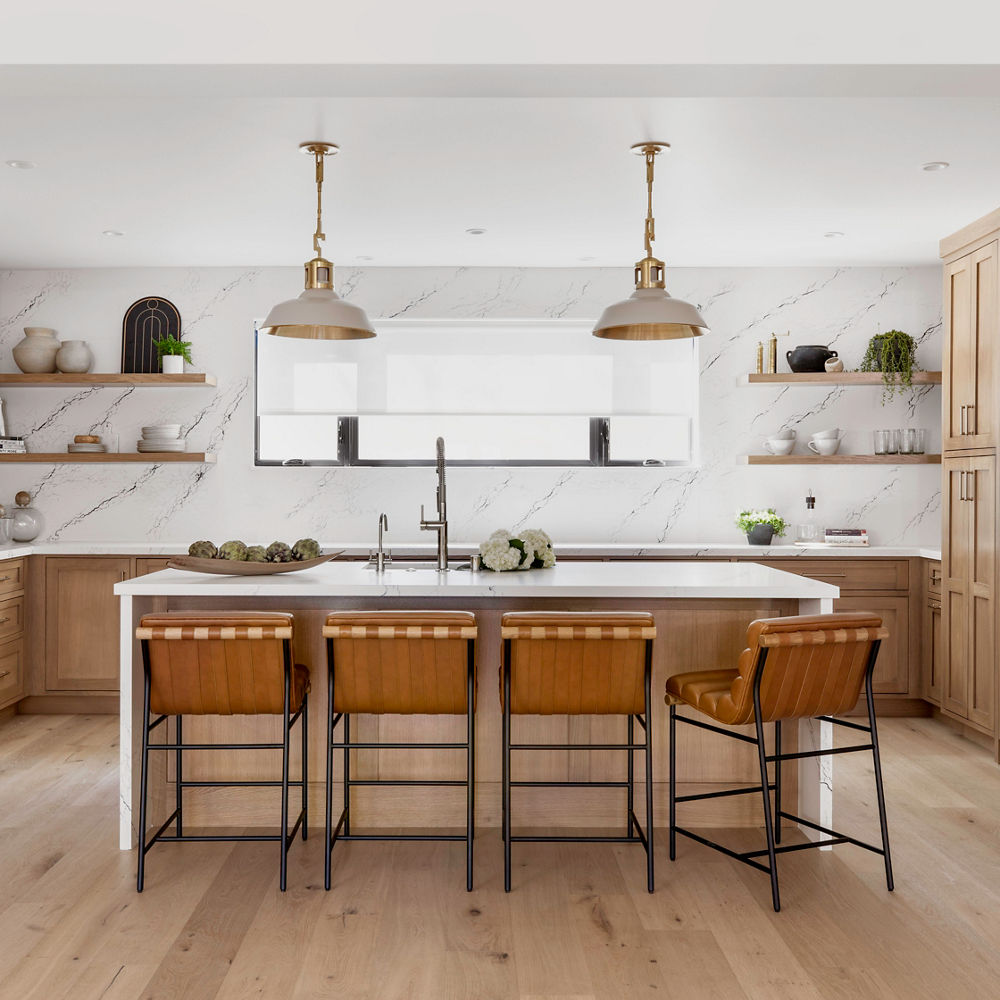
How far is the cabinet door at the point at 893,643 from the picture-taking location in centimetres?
527

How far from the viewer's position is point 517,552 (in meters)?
3.62

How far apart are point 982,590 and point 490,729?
2.57 metres

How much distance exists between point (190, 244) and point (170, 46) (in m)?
2.91

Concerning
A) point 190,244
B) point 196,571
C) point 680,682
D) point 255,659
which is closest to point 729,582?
point 680,682

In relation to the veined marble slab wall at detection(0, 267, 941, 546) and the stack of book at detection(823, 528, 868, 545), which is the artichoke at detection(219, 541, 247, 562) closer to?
the veined marble slab wall at detection(0, 267, 941, 546)

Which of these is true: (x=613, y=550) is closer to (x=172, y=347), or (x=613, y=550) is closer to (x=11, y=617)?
(x=172, y=347)

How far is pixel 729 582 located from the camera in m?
3.34

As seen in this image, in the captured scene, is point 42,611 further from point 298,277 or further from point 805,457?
point 805,457

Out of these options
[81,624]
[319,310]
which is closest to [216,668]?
[319,310]

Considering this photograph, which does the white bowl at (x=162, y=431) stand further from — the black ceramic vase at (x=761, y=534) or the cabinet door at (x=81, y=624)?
the black ceramic vase at (x=761, y=534)

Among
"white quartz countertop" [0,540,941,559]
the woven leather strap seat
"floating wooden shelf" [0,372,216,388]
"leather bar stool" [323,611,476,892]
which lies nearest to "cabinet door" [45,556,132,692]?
"white quartz countertop" [0,540,941,559]

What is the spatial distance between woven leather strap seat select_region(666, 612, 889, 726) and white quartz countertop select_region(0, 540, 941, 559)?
2.31m

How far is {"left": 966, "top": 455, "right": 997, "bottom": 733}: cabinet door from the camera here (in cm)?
450

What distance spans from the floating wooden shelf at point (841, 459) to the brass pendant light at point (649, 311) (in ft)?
6.93
